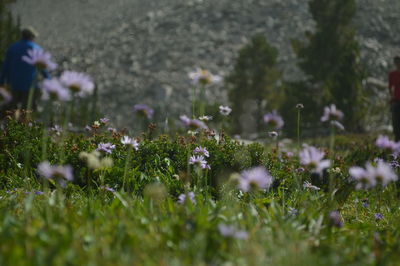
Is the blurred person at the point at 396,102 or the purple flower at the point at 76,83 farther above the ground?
the purple flower at the point at 76,83

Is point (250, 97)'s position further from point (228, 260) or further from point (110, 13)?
point (110, 13)

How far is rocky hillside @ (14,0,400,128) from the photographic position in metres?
31.0

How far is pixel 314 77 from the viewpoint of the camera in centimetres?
1803

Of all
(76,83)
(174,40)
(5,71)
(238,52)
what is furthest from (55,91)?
(174,40)

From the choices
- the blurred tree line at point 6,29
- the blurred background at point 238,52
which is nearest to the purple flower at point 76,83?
the blurred background at point 238,52

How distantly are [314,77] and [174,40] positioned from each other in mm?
20970

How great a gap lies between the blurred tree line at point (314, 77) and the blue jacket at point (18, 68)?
950 centimetres

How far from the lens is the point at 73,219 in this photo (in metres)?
2.29

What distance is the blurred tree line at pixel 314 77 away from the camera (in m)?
16.0

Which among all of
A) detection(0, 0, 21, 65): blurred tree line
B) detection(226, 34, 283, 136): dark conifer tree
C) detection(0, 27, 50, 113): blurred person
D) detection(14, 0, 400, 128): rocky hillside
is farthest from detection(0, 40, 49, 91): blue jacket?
detection(14, 0, 400, 128): rocky hillside

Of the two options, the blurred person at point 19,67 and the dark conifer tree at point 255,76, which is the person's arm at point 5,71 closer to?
the blurred person at point 19,67

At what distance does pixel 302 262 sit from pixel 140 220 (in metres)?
0.95

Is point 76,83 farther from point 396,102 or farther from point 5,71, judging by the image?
point 396,102

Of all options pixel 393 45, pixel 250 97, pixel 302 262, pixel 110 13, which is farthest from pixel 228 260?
pixel 110 13
